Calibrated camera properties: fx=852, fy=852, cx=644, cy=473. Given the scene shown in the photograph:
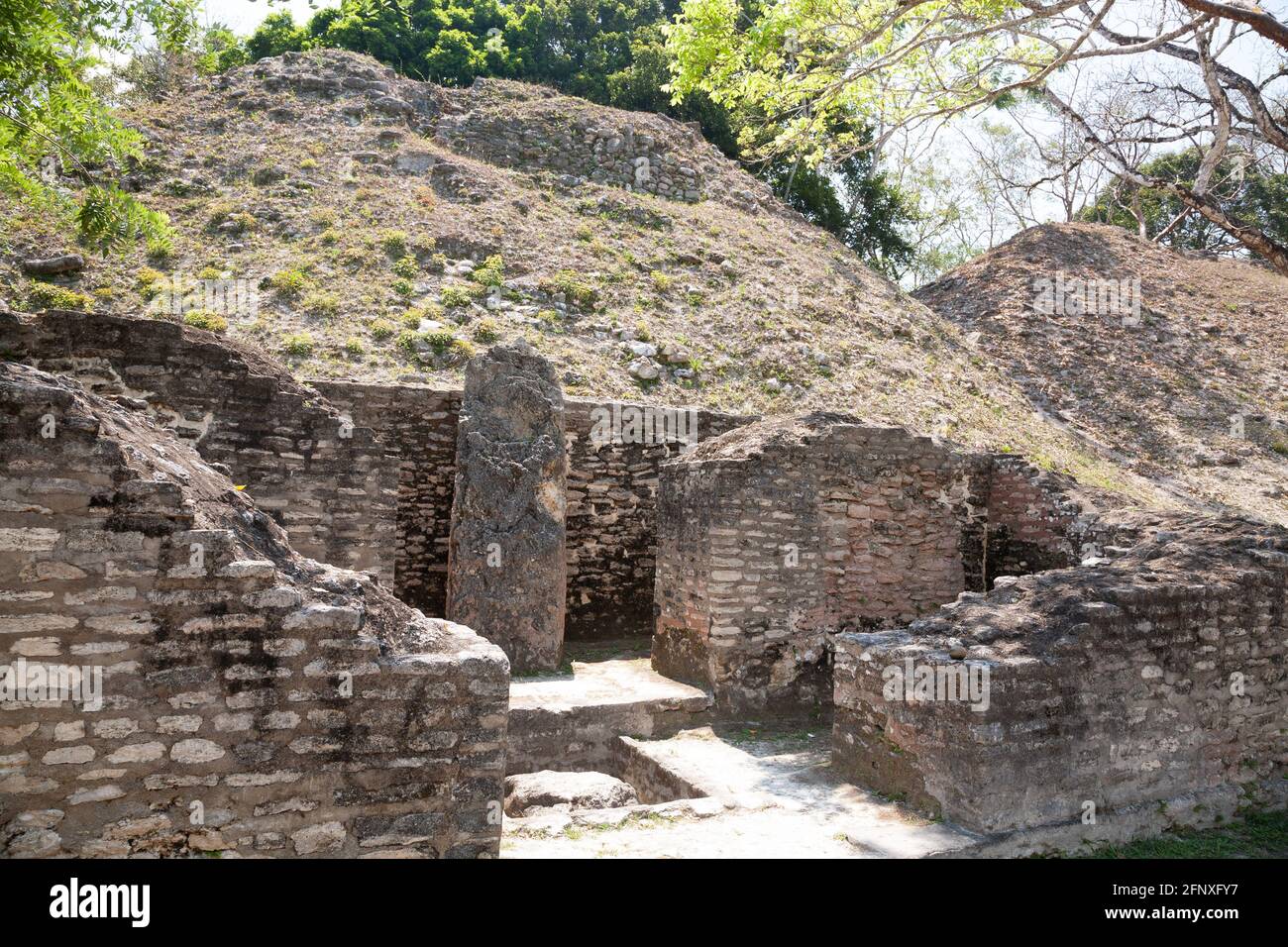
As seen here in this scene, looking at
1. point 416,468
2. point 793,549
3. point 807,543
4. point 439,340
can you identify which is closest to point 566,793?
point 793,549

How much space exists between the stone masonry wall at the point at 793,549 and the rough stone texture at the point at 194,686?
4.05 metres

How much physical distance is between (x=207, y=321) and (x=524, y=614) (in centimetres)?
776

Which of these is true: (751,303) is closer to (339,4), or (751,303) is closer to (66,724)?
(66,724)

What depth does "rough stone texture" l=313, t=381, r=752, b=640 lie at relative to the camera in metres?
10.1

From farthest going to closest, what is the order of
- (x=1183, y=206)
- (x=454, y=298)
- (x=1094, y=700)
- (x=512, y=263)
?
(x=1183, y=206) → (x=512, y=263) → (x=454, y=298) → (x=1094, y=700)

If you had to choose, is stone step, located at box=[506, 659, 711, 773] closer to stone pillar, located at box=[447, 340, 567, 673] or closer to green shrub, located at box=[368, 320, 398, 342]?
stone pillar, located at box=[447, 340, 567, 673]

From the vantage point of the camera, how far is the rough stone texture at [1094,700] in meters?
4.99

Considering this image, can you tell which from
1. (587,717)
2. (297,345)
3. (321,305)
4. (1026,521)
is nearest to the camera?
(587,717)

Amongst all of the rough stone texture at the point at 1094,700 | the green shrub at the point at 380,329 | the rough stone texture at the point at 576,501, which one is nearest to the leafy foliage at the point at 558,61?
the green shrub at the point at 380,329

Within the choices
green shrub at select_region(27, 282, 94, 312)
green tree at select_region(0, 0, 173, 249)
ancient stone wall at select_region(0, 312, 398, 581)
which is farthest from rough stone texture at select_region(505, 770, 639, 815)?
green shrub at select_region(27, 282, 94, 312)

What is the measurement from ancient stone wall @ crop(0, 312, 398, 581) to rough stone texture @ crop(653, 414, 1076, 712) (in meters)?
2.90

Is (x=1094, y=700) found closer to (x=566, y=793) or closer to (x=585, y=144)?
(x=566, y=793)

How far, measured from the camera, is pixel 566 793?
231 inches

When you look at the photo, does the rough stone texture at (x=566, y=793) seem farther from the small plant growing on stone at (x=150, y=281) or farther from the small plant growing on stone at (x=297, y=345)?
the small plant growing on stone at (x=150, y=281)
